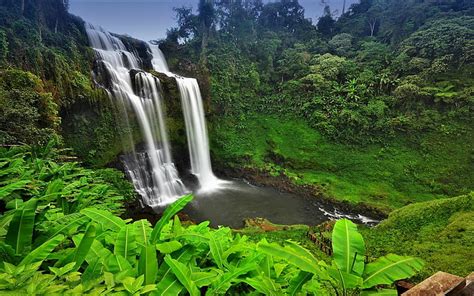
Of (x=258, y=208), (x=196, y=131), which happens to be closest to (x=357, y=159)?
(x=258, y=208)

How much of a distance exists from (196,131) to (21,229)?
19152 mm

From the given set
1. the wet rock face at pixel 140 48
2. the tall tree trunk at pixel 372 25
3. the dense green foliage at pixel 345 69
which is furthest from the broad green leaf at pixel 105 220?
the tall tree trunk at pixel 372 25

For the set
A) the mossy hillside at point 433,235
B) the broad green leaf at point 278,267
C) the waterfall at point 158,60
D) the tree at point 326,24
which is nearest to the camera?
the broad green leaf at point 278,267

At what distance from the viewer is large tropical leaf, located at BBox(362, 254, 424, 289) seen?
2342mm

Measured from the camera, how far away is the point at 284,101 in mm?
26766

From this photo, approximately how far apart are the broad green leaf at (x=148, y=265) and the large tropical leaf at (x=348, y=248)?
1.52 metres

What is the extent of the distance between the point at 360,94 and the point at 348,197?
10630 mm

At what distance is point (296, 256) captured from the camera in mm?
2393

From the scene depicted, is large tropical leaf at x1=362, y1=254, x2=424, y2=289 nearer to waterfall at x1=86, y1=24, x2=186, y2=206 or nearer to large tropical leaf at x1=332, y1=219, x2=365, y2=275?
large tropical leaf at x1=332, y1=219, x2=365, y2=275

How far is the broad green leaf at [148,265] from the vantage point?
2326 mm

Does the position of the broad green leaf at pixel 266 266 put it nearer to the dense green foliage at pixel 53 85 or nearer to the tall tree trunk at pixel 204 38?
the dense green foliage at pixel 53 85

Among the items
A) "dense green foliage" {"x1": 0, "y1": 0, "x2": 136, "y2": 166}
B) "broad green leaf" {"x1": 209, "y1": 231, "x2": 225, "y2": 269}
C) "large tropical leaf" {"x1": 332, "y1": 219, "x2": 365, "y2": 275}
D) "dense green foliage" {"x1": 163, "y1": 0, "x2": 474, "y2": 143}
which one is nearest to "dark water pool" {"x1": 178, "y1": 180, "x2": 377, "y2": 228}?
"dense green foliage" {"x1": 0, "y1": 0, "x2": 136, "y2": 166}

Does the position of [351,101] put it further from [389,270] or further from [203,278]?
[203,278]

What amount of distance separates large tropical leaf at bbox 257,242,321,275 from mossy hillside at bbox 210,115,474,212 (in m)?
15.6
